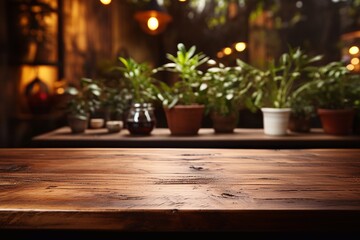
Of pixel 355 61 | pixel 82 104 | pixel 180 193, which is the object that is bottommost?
pixel 180 193

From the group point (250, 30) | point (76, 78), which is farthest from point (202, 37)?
point (76, 78)

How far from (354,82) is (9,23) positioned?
10.3 feet

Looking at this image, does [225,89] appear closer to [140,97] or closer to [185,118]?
[185,118]

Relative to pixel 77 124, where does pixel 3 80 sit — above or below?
above

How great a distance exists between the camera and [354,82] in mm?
2396

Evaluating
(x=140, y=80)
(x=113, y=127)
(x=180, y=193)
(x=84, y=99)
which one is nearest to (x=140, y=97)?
(x=140, y=80)

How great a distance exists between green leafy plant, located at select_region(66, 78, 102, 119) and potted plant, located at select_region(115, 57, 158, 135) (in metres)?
0.24

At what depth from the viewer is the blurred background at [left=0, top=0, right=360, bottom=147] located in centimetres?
358

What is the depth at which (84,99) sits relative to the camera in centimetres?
257

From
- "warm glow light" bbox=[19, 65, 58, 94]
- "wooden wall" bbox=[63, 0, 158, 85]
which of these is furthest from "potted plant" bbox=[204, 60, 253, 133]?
"wooden wall" bbox=[63, 0, 158, 85]

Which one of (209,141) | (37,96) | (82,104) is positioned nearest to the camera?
(209,141)

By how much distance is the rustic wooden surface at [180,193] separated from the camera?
0.83 meters

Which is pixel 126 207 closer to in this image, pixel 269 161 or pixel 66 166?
pixel 66 166

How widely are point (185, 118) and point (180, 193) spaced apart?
55.0 inches
